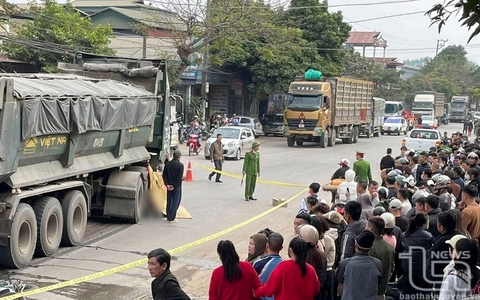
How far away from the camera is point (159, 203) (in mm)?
16031

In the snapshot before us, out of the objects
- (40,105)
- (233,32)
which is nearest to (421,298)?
(40,105)

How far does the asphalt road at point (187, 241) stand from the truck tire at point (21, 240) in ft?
0.53

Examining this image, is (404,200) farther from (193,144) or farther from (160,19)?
(160,19)

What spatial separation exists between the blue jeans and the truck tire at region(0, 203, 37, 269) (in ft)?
13.7

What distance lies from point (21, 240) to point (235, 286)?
6185 millimetres

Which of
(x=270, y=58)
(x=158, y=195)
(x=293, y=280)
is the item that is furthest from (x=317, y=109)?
(x=293, y=280)

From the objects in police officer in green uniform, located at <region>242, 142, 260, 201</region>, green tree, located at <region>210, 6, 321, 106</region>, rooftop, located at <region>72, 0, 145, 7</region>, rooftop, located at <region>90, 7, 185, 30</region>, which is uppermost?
rooftop, located at <region>72, 0, 145, 7</region>

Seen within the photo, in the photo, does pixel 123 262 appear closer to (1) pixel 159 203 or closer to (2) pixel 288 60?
(1) pixel 159 203

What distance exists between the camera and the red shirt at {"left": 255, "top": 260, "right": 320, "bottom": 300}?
6.02m

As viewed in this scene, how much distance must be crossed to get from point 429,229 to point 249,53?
36.7m

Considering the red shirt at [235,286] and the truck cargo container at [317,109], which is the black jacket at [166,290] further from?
the truck cargo container at [317,109]

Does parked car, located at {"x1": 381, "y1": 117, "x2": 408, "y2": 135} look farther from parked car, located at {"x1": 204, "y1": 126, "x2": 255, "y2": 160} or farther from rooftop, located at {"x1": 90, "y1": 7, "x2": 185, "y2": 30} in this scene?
parked car, located at {"x1": 204, "y1": 126, "x2": 255, "y2": 160}

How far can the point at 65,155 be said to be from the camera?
12375 mm

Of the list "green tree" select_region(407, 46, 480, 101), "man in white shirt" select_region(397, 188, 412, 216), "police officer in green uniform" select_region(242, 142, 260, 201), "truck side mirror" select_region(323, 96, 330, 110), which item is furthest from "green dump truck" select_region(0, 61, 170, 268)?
"green tree" select_region(407, 46, 480, 101)
